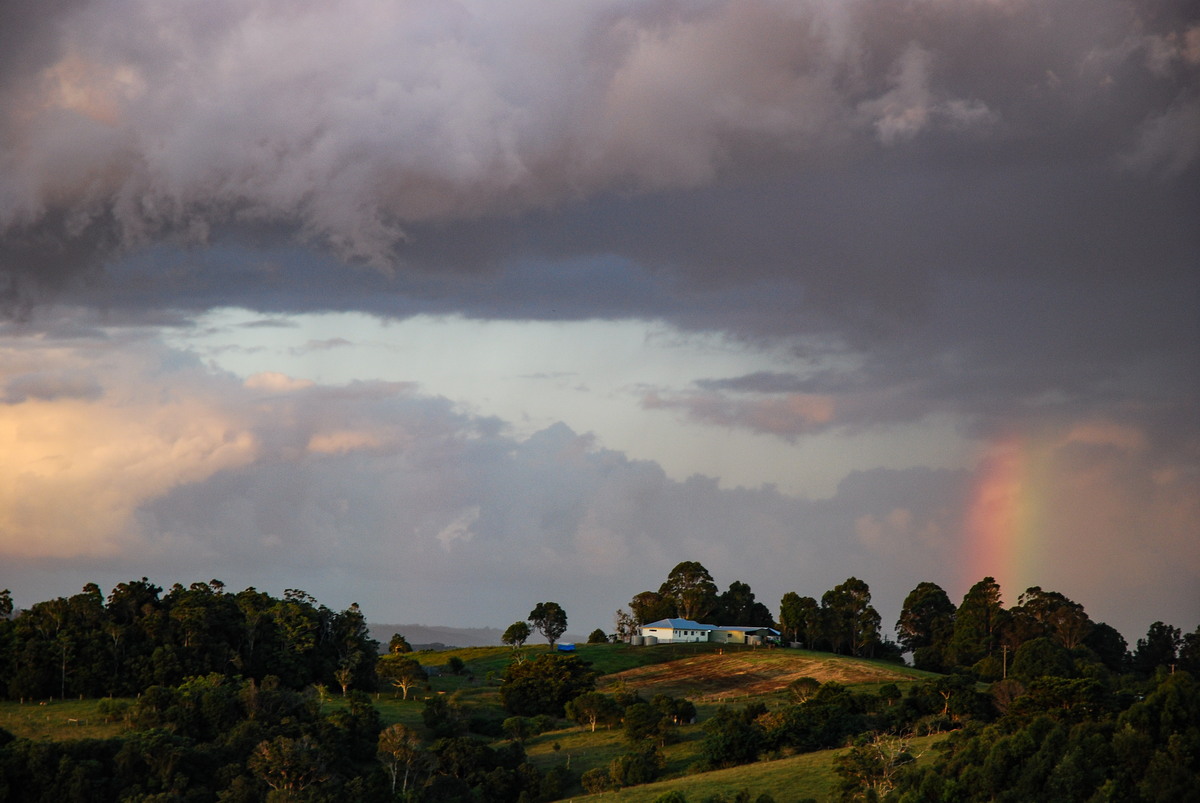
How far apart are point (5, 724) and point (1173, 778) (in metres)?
90.6

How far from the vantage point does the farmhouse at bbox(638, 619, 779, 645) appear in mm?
183375

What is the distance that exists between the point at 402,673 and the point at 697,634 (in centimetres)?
6481

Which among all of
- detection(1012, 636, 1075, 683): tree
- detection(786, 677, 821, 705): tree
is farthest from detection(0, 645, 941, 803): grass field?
detection(1012, 636, 1075, 683): tree

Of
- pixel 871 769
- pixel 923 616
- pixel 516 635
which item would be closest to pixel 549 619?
pixel 516 635

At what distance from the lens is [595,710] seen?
11719 centimetres

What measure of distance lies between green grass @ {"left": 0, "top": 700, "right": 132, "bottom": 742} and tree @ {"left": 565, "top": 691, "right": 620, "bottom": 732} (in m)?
42.8

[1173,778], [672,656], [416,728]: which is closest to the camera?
[1173,778]

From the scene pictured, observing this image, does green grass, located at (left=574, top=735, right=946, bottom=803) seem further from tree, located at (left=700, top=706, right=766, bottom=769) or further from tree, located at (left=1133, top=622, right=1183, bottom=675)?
tree, located at (left=1133, top=622, right=1183, bottom=675)

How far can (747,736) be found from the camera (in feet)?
328

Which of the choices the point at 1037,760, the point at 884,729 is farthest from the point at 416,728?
the point at 1037,760

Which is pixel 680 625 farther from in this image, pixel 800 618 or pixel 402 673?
pixel 402 673

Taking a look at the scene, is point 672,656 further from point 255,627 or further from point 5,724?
point 5,724

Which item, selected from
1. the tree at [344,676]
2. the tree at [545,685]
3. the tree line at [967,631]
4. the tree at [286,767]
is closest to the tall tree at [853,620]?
the tree line at [967,631]

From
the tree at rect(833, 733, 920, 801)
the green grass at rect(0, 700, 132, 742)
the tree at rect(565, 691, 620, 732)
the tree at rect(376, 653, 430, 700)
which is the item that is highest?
the tree at rect(376, 653, 430, 700)
